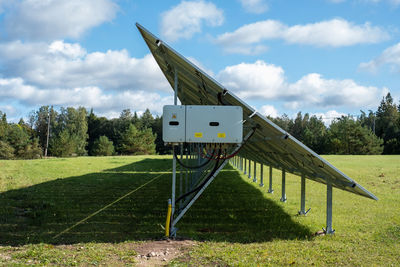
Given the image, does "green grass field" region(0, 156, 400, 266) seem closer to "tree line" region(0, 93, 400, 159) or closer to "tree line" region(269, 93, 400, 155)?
"tree line" region(0, 93, 400, 159)

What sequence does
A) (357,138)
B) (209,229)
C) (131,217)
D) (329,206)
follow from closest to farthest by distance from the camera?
(329,206) < (209,229) < (131,217) < (357,138)

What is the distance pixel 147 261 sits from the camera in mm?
5566

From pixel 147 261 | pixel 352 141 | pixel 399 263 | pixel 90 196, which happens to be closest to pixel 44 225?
pixel 147 261

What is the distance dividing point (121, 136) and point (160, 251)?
71.6 metres

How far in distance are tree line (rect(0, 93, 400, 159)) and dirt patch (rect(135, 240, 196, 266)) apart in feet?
191

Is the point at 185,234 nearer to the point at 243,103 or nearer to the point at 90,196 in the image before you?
the point at 243,103

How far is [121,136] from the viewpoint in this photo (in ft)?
249

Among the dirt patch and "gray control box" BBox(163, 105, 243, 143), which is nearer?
the dirt patch

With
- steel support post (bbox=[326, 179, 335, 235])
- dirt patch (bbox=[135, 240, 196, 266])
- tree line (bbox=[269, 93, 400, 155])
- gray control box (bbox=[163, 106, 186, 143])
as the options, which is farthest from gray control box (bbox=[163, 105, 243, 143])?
tree line (bbox=[269, 93, 400, 155])

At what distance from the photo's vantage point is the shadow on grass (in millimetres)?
7133

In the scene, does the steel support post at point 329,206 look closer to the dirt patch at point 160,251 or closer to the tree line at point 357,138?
the dirt patch at point 160,251

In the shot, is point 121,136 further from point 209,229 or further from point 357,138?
point 209,229

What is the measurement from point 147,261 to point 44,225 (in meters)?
3.68

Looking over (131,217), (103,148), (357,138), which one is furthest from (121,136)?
(131,217)
